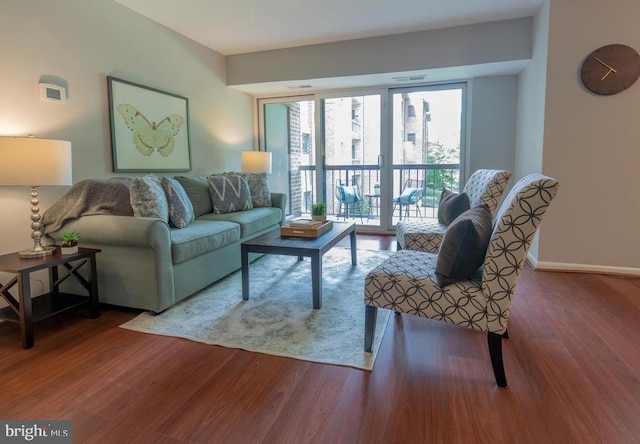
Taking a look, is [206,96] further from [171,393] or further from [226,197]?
[171,393]

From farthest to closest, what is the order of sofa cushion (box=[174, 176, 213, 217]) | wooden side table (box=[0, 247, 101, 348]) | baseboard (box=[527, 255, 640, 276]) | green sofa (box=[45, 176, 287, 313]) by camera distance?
sofa cushion (box=[174, 176, 213, 217])
baseboard (box=[527, 255, 640, 276])
green sofa (box=[45, 176, 287, 313])
wooden side table (box=[0, 247, 101, 348])

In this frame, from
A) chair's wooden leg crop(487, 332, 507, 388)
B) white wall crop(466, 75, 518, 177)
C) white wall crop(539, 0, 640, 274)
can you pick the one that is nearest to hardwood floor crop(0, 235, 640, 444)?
chair's wooden leg crop(487, 332, 507, 388)

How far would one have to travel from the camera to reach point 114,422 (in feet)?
4.72

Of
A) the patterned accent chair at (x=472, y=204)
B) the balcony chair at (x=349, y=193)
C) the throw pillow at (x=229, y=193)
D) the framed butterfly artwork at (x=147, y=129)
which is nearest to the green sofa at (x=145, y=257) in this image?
the throw pillow at (x=229, y=193)

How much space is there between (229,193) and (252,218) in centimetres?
47

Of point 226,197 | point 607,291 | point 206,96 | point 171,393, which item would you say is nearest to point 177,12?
point 206,96

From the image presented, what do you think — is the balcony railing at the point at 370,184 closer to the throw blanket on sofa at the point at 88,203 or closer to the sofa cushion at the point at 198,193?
the sofa cushion at the point at 198,193

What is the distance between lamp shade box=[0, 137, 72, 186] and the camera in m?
2.07

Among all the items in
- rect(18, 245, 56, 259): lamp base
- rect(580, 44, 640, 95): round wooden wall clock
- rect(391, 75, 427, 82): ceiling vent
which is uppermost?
rect(391, 75, 427, 82): ceiling vent

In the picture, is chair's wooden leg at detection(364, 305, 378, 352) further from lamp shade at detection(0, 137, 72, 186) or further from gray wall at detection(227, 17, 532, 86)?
gray wall at detection(227, 17, 532, 86)

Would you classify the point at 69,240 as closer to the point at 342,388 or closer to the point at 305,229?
the point at 305,229

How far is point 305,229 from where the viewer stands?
2891 mm

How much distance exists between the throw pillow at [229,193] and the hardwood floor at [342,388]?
5.52 ft

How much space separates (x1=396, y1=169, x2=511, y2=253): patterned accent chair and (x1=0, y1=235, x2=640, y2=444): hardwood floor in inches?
27.5
